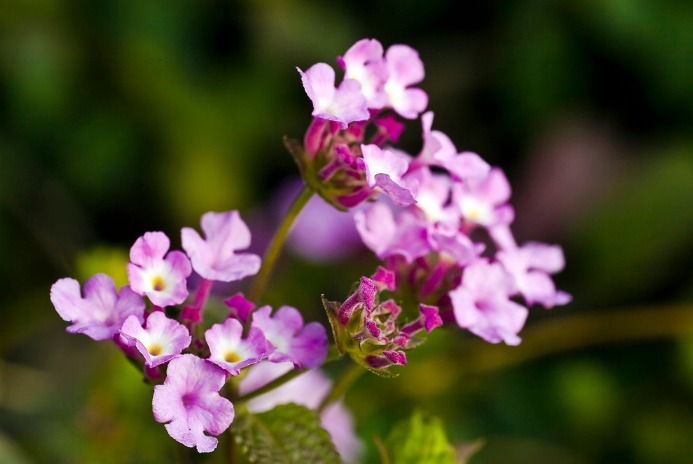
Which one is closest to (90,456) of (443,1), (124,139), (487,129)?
(124,139)

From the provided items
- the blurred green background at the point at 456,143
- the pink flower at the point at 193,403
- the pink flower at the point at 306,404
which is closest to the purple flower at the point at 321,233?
the blurred green background at the point at 456,143

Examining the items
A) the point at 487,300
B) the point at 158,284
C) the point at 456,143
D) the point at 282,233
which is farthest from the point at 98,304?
the point at 456,143

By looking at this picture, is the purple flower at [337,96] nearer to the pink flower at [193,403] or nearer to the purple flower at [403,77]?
the purple flower at [403,77]

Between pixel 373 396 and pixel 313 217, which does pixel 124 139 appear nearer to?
→ pixel 313 217

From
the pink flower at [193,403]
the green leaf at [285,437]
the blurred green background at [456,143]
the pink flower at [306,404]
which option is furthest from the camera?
the blurred green background at [456,143]

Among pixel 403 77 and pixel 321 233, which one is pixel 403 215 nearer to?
pixel 403 77

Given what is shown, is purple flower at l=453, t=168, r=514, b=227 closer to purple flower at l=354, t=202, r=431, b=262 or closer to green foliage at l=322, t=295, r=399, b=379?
purple flower at l=354, t=202, r=431, b=262

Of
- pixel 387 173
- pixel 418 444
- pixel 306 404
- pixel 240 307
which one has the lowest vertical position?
pixel 306 404
